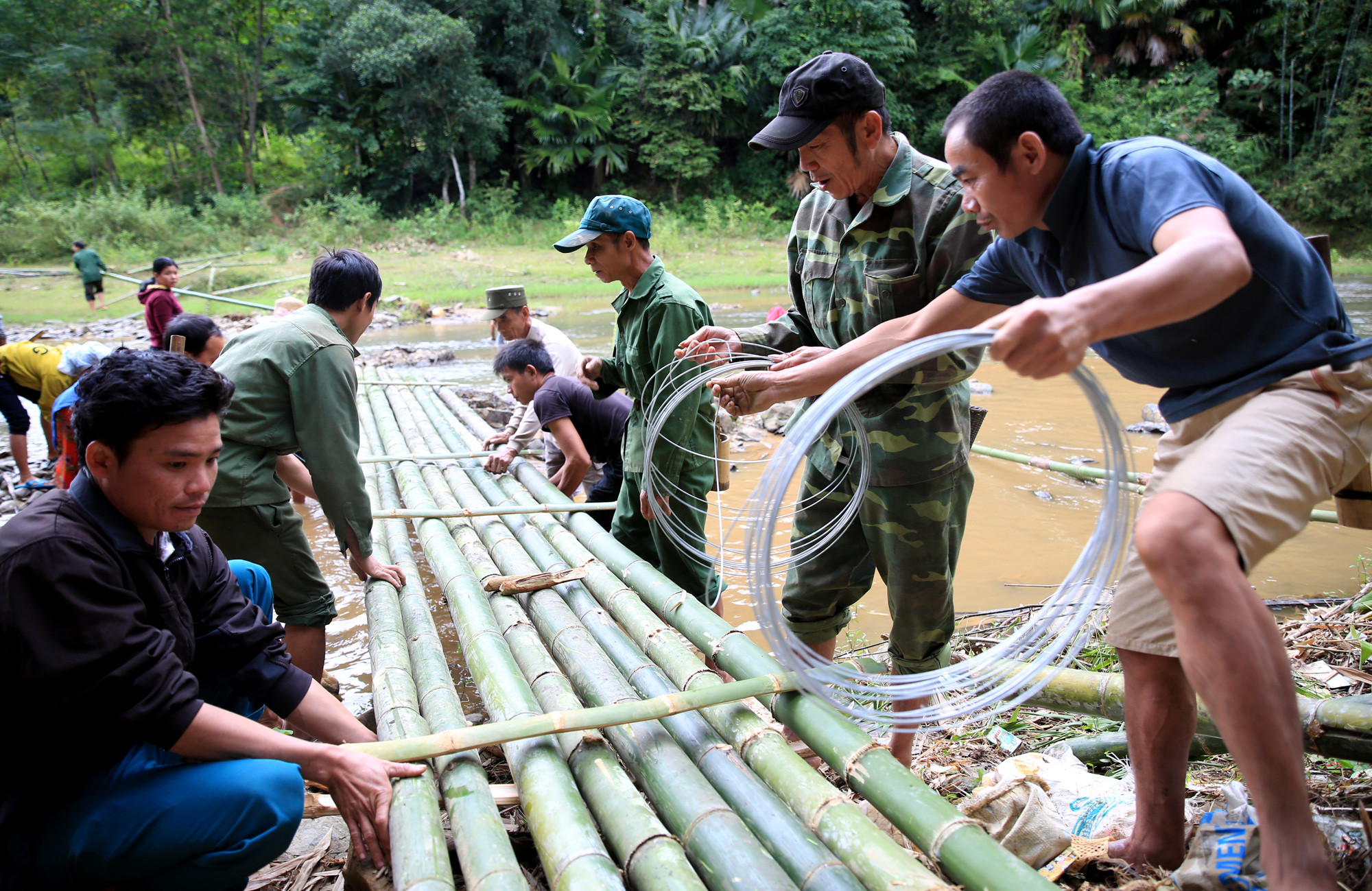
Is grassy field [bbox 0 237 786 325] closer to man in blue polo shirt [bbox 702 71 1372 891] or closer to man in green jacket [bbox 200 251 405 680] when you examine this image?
man in green jacket [bbox 200 251 405 680]

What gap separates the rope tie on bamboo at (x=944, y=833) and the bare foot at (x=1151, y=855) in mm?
388

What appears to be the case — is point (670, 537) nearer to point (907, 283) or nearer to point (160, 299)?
point (907, 283)

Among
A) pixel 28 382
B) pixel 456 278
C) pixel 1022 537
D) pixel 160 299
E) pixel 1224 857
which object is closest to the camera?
pixel 1224 857

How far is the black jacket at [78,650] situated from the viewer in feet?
5.00

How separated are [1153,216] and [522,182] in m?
28.4

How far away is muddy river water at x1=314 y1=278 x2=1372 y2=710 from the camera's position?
13.3 feet

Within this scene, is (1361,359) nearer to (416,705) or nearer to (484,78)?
(416,705)

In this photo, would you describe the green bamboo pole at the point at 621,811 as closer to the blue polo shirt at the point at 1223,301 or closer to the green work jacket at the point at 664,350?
the green work jacket at the point at 664,350

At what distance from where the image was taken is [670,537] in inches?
120

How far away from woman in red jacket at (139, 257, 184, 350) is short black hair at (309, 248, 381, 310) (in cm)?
502

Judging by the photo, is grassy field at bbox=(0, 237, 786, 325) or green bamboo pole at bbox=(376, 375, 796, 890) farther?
grassy field at bbox=(0, 237, 786, 325)

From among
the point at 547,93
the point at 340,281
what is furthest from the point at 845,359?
the point at 547,93

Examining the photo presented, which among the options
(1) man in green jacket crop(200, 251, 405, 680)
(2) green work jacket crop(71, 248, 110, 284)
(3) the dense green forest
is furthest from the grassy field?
(1) man in green jacket crop(200, 251, 405, 680)

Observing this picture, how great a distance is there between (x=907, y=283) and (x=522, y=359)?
271 centimetres
